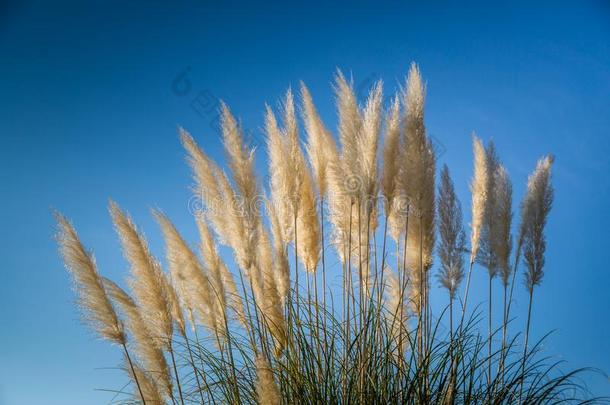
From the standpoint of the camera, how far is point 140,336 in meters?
2.94

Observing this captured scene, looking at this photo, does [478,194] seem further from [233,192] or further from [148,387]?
[148,387]

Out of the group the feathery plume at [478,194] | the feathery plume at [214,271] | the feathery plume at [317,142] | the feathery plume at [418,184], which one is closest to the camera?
the feathery plume at [214,271]

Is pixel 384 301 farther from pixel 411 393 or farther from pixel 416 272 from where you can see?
pixel 411 393

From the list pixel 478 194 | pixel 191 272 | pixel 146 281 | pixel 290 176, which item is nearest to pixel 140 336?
pixel 146 281

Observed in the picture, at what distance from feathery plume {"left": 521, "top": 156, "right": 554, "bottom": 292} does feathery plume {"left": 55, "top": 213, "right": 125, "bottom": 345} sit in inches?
109

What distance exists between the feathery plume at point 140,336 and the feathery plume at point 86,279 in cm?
7

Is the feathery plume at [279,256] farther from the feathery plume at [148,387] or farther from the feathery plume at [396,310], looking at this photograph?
the feathery plume at [148,387]

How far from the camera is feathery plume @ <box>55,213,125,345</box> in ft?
9.27

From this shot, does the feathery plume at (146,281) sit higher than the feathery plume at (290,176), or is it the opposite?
the feathery plume at (290,176)

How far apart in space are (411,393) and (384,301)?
0.69 m

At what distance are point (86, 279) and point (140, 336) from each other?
0.40m

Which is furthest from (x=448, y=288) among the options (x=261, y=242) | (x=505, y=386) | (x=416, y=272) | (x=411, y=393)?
(x=261, y=242)

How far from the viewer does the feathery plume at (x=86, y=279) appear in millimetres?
2826

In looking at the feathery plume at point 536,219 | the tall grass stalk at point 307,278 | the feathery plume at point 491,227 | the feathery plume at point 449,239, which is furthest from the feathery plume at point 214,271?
the feathery plume at point 536,219
